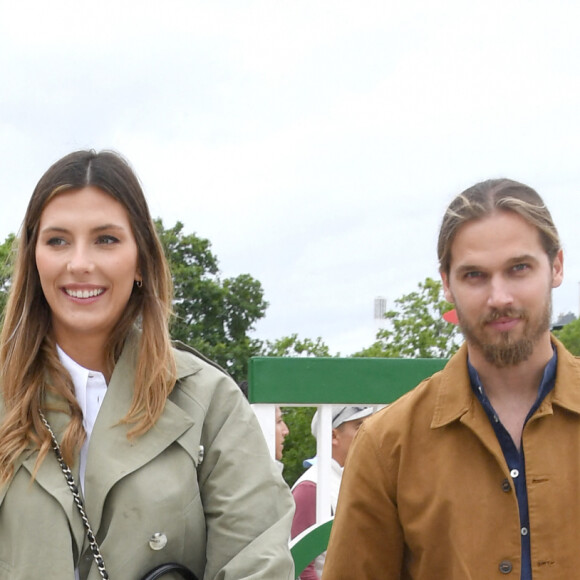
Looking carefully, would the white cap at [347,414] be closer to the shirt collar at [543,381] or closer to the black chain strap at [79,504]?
the shirt collar at [543,381]

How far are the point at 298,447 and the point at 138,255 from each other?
1466 centimetres

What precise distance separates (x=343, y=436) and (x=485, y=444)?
2.90 m

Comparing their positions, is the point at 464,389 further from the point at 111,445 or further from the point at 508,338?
the point at 111,445

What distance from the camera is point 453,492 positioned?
287cm

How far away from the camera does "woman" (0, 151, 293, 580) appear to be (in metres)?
2.68

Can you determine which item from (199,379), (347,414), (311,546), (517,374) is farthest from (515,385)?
(347,414)

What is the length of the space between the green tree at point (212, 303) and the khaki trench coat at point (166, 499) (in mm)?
20234

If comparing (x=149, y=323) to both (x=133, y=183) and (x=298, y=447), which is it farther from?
(x=298, y=447)

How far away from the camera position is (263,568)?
8.93 feet

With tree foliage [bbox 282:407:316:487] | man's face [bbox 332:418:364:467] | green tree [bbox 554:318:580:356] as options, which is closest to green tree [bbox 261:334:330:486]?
tree foliage [bbox 282:407:316:487]

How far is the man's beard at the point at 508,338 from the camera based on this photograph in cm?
279

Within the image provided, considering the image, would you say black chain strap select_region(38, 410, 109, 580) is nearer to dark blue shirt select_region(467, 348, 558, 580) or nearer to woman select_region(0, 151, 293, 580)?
woman select_region(0, 151, 293, 580)

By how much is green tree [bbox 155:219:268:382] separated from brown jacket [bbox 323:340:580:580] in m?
20.2

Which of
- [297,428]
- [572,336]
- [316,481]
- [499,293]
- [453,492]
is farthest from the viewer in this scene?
[572,336]
